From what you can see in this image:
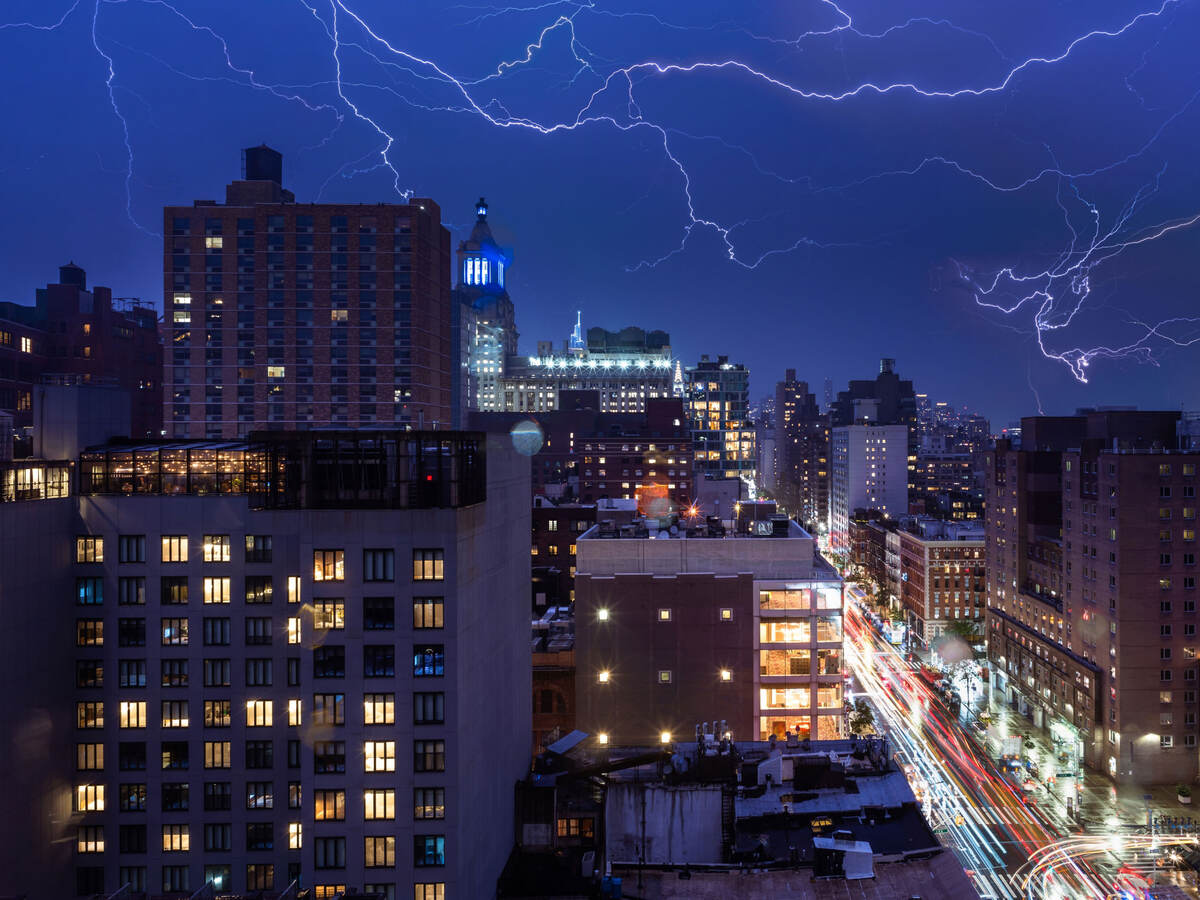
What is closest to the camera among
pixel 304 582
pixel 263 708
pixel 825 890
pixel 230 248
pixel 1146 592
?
pixel 825 890

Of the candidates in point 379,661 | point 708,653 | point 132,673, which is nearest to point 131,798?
point 132,673

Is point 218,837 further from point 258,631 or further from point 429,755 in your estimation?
point 429,755

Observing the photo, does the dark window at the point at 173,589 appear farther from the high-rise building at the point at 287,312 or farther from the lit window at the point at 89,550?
the high-rise building at the point at 287,312

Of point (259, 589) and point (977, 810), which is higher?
point (259, 589)

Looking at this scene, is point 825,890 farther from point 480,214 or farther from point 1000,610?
point 480,214

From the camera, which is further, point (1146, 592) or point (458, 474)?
point (1146, 592)

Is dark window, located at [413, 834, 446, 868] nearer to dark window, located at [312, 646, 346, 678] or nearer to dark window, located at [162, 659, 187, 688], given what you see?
dark window, located at [312, 646, 346, 678]

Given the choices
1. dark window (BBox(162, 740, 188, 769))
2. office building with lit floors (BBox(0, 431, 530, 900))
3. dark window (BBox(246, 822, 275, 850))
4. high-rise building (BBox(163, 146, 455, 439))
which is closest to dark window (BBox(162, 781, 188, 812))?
office building with lit floors (BBox(0, 431, 530, 900))

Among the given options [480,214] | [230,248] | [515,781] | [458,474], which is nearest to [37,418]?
[458,474]
